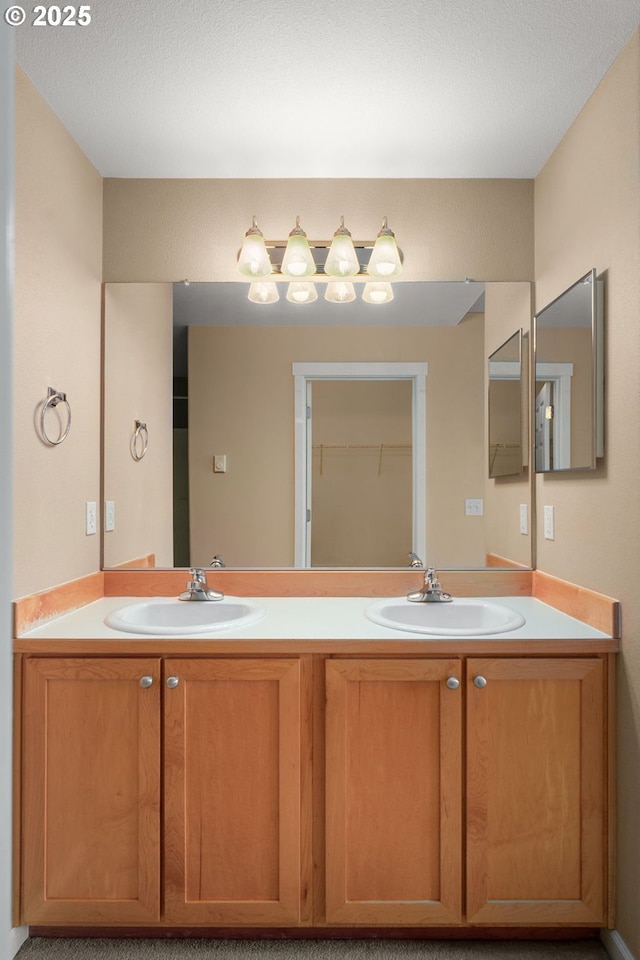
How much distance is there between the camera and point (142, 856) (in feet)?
5.49

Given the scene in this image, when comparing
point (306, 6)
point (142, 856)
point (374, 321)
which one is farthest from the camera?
point (374, 321)

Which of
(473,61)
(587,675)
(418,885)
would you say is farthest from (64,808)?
(473,61)

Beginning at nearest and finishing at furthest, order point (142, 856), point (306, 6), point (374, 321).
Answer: point (306, 6), point (142, 856), point (374, 321)

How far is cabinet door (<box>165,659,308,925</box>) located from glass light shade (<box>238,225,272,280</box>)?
1.35 meters

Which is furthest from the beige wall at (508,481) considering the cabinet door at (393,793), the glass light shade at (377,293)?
the cabinet door at (393,793)

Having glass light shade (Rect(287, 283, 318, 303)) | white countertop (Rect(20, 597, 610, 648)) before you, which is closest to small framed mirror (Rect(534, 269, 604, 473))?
white countertop (Rect(20, 597, 610, 648))

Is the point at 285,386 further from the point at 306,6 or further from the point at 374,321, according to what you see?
the point at 306,6

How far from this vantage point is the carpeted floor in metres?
1.69

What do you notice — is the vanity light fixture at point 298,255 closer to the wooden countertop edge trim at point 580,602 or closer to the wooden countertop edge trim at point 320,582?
the wooden countertop edge trim at point 320,582

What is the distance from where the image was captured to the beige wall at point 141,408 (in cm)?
231

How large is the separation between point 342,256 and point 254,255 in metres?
0.31

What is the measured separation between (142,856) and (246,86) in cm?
216

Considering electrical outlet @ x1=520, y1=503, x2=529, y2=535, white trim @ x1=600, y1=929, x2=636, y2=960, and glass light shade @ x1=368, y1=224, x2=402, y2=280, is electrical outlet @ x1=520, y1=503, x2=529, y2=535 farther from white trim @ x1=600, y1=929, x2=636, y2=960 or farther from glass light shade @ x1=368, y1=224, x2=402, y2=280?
white trim @ x1=600, y1=929, x2=636, y2=960

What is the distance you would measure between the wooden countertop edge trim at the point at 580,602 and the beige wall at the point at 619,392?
0.03 metres
